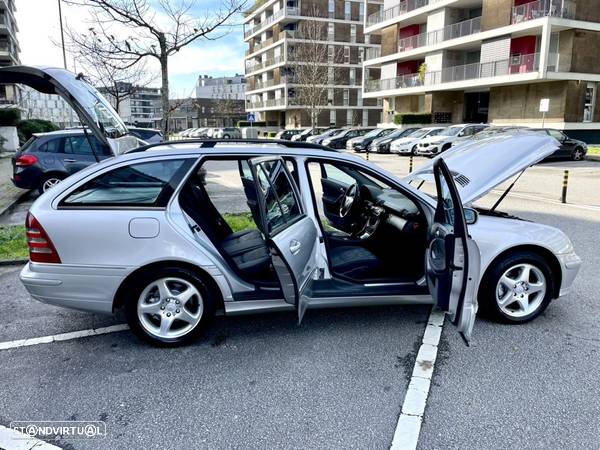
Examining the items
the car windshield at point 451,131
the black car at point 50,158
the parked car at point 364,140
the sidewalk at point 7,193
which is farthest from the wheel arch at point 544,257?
the parked car at point 364,140

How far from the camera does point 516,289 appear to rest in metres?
3.83

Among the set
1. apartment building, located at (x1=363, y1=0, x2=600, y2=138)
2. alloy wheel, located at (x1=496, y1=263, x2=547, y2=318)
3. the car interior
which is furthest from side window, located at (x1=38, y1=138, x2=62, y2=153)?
apartment building, located at (x1=363, y1=0, x2=600, y2=138)

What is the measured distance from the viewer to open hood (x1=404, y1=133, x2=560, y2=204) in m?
3.65

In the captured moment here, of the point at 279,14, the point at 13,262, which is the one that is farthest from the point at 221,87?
the point at 13,262

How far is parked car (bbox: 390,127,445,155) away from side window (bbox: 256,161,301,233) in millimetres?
20529

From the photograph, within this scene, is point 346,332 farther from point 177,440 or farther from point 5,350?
point 5,350

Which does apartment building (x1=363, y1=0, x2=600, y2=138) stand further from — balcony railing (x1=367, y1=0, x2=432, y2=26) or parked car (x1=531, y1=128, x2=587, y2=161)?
parked car (x1=531, y1=128, x2=587, y2=161)

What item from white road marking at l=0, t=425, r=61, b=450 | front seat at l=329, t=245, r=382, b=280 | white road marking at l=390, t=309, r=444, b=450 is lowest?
white road marking at l=0, t=425, r=61, b=450

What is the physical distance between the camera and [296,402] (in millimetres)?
2879

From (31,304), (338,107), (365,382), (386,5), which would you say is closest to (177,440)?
(365,382)

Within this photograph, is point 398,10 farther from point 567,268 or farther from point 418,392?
Result: point 418,392

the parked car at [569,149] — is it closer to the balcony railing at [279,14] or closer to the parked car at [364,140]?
the parked car at [364,140]

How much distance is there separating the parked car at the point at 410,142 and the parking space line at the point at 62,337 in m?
20.9

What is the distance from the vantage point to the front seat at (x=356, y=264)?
3.88m
